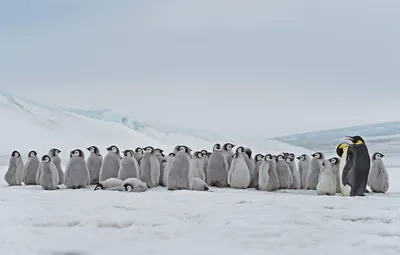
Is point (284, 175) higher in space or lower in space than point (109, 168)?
lower

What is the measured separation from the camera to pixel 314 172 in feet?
35.7

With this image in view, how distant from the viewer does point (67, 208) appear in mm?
6207

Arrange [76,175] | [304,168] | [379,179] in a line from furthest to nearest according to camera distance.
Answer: [304,168] < [379,179] < [76,175]

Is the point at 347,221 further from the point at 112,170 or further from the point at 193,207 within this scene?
the point at 112,170

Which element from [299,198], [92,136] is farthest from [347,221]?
[92,136]

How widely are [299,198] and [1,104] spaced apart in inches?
1337

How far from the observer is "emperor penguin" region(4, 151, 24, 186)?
1145 centimetres

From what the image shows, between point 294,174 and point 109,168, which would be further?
point 294,174

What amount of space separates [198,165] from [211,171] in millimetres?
303

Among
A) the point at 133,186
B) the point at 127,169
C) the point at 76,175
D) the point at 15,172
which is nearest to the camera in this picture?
the point at 133,186

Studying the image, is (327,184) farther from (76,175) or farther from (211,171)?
(76,175)

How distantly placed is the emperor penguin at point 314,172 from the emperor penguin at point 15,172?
18.5 feet

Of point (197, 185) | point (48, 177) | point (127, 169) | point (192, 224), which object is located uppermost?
point (127, 169)

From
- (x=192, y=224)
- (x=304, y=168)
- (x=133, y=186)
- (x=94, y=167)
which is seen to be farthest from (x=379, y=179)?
(x=192, y=224)
